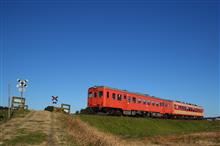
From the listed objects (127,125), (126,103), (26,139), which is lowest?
(127,125)

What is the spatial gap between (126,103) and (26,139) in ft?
72.3

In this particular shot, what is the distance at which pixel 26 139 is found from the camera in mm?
11992

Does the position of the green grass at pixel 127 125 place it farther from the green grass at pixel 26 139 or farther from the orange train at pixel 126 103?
the green grass at pixel 26 139

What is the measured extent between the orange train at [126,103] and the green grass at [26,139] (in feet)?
55.2

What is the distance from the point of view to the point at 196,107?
59.6 meters

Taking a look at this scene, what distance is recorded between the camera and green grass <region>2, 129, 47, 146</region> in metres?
11.2

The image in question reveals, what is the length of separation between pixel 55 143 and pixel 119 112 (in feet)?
70.7

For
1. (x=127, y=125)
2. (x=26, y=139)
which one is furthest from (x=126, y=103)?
(x=26, y=139)

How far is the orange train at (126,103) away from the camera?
3049 centimetres

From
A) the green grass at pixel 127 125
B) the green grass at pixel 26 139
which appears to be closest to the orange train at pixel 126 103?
the green grass at pixel 127 125

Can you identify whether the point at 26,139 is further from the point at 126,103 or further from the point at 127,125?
the point at 126,103

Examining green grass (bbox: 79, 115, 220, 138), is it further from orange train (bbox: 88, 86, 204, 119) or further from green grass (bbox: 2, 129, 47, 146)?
green grass (bbox: 2, 129, 47, 146)

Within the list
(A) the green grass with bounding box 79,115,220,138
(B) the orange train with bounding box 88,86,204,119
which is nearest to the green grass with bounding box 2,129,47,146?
(A) the green grass with bounding box 79,115,220,138

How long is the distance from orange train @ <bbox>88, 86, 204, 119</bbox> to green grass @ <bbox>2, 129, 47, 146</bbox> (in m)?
16.8
